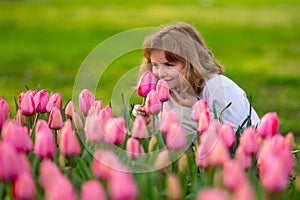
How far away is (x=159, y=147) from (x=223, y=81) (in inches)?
54.7

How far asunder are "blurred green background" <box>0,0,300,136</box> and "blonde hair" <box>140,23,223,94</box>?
1782 millimetres

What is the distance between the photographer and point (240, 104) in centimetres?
414

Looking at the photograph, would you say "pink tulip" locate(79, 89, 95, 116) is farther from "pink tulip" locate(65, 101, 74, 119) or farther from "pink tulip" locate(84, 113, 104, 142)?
"pink tulip" locate(84, 113, 104, 142)

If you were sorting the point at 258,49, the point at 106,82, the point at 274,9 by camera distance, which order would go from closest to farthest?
the point at 106,82 → the point at 258,49 → the point at 274,9

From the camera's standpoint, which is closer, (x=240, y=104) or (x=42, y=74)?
(x=240, y=104)

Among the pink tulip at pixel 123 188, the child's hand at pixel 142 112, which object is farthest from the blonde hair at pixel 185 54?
the pink tulip at pixel 123 188

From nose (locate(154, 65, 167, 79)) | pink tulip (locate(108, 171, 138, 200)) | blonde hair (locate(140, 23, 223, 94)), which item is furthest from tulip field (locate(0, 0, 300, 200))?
blonde hair (locate(140, 23, 223, 94))

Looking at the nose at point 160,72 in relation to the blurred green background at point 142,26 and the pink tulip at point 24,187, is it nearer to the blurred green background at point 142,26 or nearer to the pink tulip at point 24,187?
the pink tulip at point 24,187

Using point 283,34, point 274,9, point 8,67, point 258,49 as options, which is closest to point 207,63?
point 8,67

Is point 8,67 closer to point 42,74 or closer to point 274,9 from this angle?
point 42,74

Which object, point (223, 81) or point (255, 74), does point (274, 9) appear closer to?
point (255, 74)

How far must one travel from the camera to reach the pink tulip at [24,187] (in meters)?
Result: 2.14

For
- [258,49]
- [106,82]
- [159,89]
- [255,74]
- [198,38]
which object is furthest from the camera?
[258,49]

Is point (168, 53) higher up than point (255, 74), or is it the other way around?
point (168, 53)
